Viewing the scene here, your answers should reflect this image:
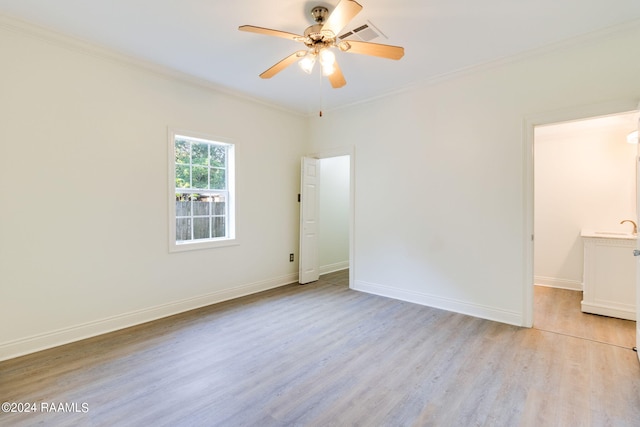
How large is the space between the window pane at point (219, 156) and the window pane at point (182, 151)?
36cm

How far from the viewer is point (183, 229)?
3779 millimetres

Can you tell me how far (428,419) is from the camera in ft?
6.03

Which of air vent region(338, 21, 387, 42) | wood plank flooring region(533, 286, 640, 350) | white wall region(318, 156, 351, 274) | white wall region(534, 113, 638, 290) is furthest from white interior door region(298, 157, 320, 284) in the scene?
white wall region(534, 113, 638, 290)

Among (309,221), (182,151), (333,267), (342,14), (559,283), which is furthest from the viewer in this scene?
(333,267)

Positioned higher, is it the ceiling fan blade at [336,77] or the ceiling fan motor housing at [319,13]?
the ceiling fan motor housing at [319,13]

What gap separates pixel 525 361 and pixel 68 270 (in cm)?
414

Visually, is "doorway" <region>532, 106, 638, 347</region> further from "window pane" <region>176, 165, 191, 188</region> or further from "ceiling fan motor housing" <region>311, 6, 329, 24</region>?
"window pane" <region>176, 165, 191, 188</region>

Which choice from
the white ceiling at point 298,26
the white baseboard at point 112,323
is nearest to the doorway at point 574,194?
the white ceiling at point 298,26

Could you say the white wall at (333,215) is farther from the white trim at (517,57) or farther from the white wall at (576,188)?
the white wall at (576,188)

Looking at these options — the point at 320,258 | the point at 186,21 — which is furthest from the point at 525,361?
the point at 186,21

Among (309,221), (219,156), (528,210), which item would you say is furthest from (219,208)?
(528,210)

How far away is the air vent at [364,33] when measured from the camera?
260cm

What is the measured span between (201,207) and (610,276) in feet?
16.4

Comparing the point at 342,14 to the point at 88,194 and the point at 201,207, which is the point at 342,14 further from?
the point at 201,207
